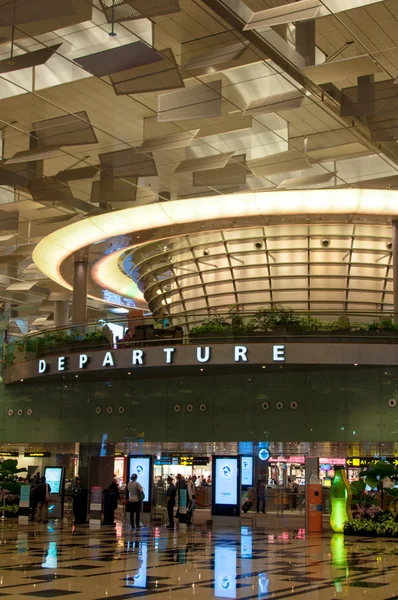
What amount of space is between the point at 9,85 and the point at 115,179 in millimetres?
5666

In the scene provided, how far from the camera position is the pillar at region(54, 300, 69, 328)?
43.1 meters

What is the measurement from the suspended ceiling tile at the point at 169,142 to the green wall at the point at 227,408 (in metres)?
8.11

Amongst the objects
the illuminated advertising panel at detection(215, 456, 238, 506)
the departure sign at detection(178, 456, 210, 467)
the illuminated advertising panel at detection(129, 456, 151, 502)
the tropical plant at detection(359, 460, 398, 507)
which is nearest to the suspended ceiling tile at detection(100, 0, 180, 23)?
the tropical plant at detection(359, 460, 398, 507)

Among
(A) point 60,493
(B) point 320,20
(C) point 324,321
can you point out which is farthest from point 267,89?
(A) point 60,493

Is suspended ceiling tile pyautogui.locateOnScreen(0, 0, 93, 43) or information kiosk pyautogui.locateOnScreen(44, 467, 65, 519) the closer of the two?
suspended ceiling tile pyautogui.locateOnScreen(0, 0, 93, 43)

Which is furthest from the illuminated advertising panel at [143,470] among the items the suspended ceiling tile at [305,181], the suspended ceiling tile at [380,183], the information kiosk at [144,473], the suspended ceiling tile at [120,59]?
the suspended ceiling tile at [120,59]

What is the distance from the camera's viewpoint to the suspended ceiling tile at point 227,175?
2170cm

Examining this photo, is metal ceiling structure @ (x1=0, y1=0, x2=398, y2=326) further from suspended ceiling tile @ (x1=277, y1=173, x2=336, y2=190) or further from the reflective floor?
the reflective floor

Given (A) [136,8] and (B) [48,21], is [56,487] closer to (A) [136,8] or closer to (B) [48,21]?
(B) [48,21]

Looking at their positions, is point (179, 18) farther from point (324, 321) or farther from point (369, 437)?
point (369, 437)

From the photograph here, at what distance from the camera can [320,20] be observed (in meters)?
15.6

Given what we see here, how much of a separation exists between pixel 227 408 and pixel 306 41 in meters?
12.5

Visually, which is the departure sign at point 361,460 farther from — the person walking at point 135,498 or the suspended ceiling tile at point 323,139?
the suspended ceiling tile at point 323,139

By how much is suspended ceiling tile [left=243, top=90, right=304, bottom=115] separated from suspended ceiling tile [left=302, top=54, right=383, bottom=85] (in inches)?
32.3
